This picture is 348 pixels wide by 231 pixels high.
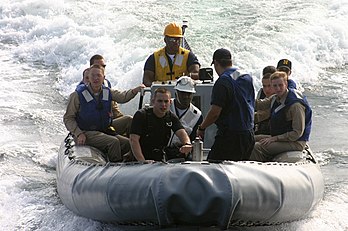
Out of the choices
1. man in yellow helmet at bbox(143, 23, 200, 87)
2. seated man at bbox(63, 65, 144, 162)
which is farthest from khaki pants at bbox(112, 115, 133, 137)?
man in yellow helmet at bbox(143, 23, 200, 87)

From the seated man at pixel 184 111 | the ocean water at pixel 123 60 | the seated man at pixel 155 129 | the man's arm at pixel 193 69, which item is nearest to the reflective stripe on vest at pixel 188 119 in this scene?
the seated man at pixel 184 111

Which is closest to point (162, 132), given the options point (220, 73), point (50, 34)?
point (220, 73)

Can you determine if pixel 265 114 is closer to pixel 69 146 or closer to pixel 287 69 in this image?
pixel 287 69

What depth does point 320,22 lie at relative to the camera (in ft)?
54.5

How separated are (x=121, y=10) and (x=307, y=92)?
5.82m

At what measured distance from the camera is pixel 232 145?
609cm

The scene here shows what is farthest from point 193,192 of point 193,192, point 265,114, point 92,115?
point 265,114

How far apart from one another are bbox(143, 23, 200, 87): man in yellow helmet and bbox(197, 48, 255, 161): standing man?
216cm

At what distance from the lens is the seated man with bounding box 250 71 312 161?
667cm

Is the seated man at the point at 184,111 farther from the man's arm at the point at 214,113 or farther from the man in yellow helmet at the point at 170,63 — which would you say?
the man in yellow helmet at the point at 170,63

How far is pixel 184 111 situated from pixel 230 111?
0.79 meters

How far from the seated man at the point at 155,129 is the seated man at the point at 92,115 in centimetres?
79

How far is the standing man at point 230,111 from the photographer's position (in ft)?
19.4

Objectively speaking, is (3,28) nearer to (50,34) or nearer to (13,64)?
(50,34)
